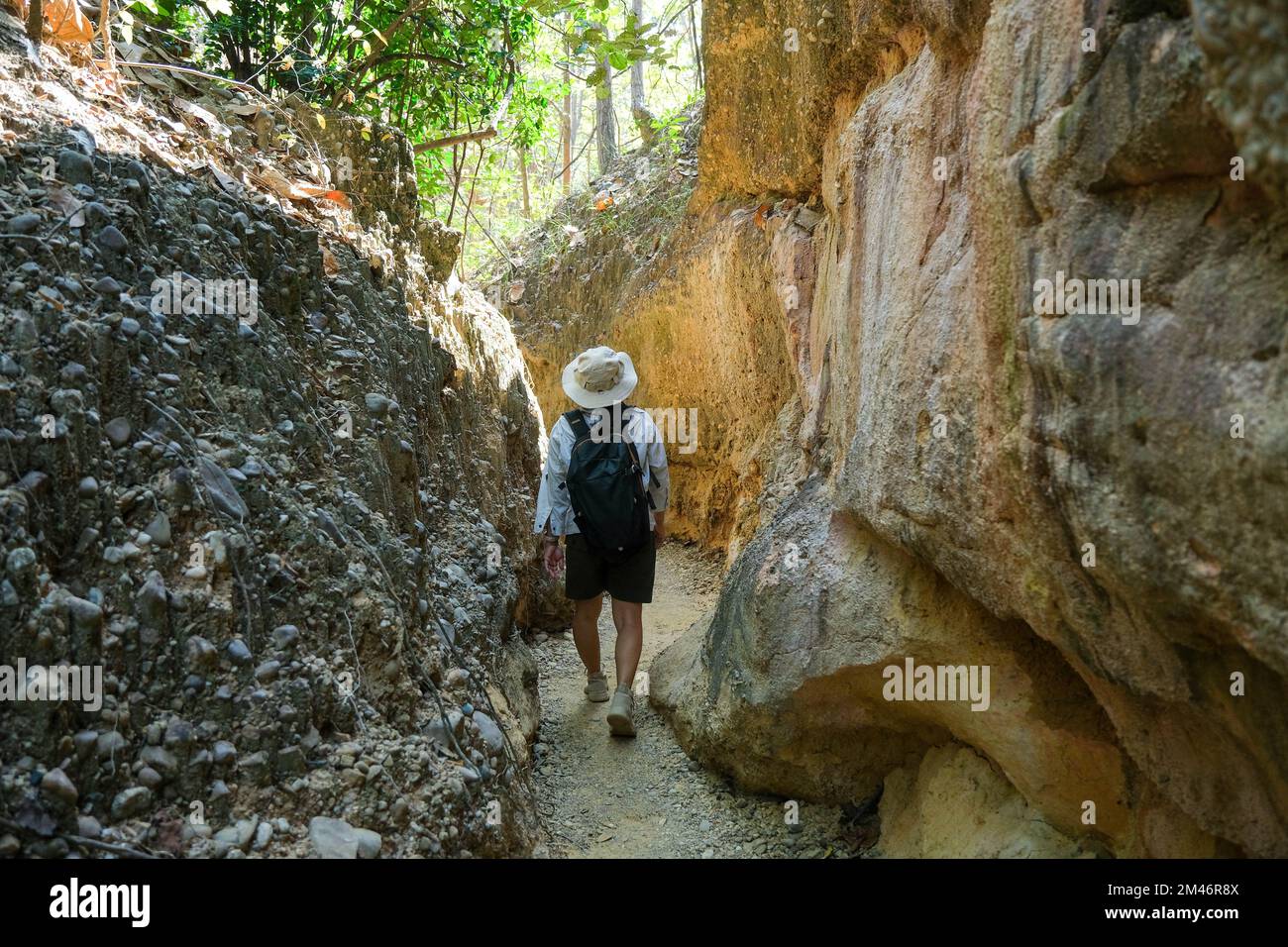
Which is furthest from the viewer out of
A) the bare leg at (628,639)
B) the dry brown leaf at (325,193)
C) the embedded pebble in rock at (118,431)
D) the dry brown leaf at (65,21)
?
the bare leg at (628,639)

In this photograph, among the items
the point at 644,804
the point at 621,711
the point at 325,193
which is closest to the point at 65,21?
the point at 325,193

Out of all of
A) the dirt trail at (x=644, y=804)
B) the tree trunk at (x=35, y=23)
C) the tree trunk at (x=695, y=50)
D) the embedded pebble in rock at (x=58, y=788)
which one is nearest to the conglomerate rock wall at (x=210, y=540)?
the embedded pebble in rock at (x=58, y=788)

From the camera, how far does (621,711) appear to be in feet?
15.5

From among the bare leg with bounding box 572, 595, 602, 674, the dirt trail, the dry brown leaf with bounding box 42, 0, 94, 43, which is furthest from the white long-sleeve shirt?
the dry brown leaf with bounding box 42, 0, 94, 43

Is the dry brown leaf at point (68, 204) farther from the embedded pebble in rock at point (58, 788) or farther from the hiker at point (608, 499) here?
the hiker at point (608, 499)

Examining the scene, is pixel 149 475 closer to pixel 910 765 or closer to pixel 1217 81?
pixel 1217 81

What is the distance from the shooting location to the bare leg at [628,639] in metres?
4.87

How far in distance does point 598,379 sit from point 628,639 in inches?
52.4

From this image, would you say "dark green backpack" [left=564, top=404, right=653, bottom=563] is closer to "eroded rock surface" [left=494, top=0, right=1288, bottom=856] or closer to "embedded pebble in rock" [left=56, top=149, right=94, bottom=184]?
"eroded rock surface" [left=494, top=0, right=1288, bottom=856]

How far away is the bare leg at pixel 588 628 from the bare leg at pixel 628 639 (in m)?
0.11

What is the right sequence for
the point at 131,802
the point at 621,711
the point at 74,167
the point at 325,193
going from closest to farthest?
1. the point at 131,802
2. the point at 74,167
3. the point at 325,193
4. the point at 621,711

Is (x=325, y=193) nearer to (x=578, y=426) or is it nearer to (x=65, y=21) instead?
(x=65, y=21)

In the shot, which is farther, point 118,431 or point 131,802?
point 118,431

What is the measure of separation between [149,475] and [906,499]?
2.44 meters
